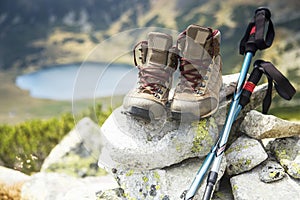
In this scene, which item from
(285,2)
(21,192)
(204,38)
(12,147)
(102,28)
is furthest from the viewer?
(102,28)

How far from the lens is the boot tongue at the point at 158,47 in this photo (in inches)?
123

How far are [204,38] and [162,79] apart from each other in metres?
0.47

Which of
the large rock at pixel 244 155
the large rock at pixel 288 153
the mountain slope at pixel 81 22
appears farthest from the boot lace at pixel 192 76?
the mountain slope at pixel 81 22

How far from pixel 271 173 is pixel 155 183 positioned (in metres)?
0.96

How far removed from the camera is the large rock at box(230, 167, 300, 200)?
123 inches

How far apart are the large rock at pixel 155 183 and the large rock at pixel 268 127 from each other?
0.46m

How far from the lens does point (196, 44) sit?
315cm

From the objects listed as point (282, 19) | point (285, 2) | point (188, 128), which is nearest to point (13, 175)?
point (188, 128)

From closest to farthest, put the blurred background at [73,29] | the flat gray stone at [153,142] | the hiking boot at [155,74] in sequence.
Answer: the hiking boot at [155,74]
the flat gray stone at [153,142]
the blurred background at [73,29]

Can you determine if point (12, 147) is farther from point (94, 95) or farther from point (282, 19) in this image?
point (282, 19)

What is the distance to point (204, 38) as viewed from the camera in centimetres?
315

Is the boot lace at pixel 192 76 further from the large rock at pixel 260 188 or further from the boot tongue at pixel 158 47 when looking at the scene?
the large rock at pixel 260 188

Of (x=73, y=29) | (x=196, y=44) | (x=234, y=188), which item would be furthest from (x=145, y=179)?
(x=73, y=29)

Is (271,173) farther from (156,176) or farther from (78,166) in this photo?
(78,166)
